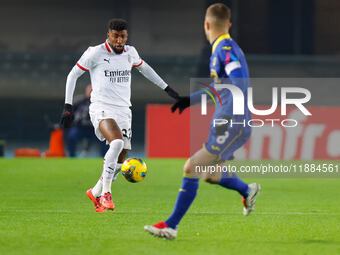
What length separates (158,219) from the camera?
25.5ft

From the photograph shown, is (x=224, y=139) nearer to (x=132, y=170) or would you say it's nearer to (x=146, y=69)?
(x=132, y=170)

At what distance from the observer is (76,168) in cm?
1488

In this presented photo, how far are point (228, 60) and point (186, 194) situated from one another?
47.2 inches

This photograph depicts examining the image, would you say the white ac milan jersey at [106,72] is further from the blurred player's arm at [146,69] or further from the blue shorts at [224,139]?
the blue shorts at [224,139]

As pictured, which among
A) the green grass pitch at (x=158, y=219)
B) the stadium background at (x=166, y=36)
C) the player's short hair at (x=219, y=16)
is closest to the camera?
the green grass pitch at (x=158, y=219)

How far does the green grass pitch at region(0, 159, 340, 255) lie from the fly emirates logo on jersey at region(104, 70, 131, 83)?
1.53 meters

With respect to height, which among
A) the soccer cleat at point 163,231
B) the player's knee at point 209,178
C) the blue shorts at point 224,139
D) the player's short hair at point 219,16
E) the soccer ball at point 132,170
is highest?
the player's short hair at point 219,16

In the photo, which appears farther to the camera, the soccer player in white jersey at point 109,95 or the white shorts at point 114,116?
the white shorts at point 114,116

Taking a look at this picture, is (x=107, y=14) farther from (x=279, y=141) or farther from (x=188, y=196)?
(x=188, y=196)

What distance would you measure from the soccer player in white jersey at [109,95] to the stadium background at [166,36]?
54.1 feet

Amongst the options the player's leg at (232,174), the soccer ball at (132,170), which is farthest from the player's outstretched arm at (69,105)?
the player's leg at (232,174)

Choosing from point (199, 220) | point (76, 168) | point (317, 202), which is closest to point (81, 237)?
point (199, 220)

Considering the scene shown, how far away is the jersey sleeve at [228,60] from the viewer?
6094 millimetres

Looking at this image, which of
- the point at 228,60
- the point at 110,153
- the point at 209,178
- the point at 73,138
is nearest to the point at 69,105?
the point at 110,153
